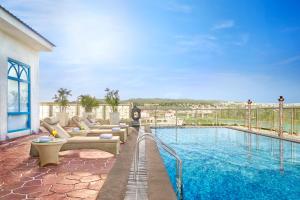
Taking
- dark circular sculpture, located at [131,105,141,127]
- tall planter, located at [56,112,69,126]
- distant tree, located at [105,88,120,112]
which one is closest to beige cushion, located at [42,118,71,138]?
dark circular sculpture, located at [131,105,141,127]

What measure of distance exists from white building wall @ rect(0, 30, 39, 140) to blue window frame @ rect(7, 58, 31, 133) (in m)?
0.23

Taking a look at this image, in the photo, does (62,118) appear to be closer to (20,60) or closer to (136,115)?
(136,115)

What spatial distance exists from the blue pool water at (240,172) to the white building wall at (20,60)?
5397 millimetres

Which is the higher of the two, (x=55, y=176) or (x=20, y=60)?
(x=20, y=60)

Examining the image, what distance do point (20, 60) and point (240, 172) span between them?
8352 millimetres

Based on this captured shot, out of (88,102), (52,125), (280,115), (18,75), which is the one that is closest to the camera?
(52,125)

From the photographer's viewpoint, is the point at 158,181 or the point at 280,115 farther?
the point at 280,115

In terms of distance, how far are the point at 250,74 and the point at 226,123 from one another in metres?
13.0

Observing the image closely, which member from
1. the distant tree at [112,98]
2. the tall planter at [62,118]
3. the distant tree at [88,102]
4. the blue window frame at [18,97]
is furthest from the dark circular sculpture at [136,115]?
the blue window frame at [18,97]

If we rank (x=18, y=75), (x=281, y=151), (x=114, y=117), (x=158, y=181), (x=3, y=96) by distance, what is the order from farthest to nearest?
(x=114, y=117) → (x=18, y=75) → (x=3, y=96) → (x=281, y=151) → (x=158, y=181)

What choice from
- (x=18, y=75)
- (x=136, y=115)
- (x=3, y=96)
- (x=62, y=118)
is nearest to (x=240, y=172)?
(x=3, y=96)

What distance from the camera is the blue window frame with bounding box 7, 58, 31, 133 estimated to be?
922 cm

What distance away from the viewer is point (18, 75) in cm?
976

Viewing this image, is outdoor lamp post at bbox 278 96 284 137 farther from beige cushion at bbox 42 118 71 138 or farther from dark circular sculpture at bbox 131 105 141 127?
beige cushion at bbox 42 118 71 138
